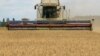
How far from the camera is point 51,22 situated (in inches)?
1270

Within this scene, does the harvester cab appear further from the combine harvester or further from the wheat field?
the wheat field

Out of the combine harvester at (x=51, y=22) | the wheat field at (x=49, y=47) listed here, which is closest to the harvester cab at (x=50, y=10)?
the combine harvester at (x=51, y=22)

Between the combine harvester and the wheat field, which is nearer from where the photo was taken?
the wheat field

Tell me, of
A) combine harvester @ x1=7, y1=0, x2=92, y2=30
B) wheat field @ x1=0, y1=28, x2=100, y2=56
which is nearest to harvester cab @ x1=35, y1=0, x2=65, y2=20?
combine harvester @ x1=7, y1=0, x2=92, y2=30

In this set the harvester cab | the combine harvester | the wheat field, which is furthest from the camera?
the harvester cab

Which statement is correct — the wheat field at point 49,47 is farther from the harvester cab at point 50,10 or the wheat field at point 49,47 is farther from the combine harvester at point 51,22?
the harvester cab at point 50,10

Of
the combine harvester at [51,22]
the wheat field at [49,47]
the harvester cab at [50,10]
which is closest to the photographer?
the wheat field at [49,47]

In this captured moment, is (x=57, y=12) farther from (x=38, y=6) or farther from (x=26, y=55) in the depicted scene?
(x=26, y=55)

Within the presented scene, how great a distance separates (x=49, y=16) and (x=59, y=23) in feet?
17.5

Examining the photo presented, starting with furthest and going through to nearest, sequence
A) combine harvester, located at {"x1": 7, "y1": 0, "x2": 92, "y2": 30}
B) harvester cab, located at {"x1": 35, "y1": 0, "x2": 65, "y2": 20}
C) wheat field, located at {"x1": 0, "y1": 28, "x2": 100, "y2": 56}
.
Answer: harvester cab, located at {"x1": 35, "y1": 0, "x2": 65, "y2": 20}, combine harvester, located at {"x1": 7, "y1": 0, "x2": 92, "y2": 30}, wheat field, located at {"x1": 0, "y1": 28, "x2": 100, "y2": 56}

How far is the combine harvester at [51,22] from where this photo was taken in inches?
1211

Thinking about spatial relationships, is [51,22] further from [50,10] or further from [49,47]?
[49,47]

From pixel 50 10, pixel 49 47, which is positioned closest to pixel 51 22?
pixel 50 10

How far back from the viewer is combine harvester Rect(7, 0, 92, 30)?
101 ft
